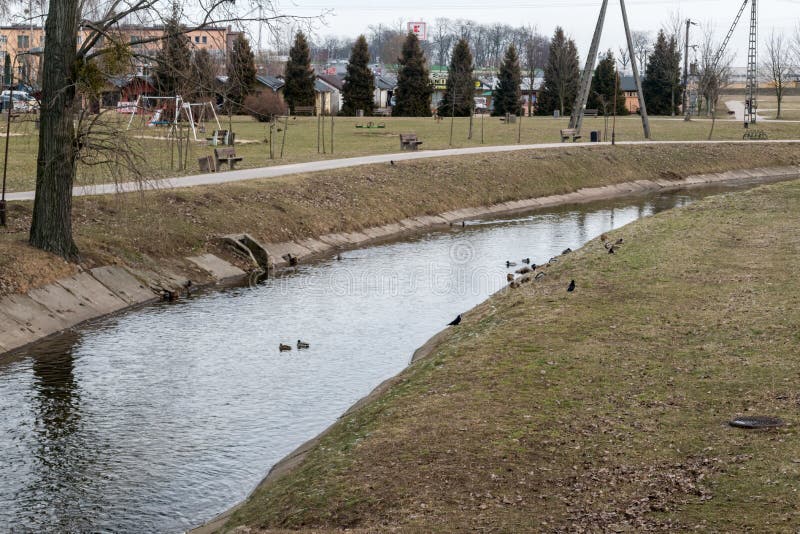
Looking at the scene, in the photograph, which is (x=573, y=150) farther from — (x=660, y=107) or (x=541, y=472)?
(x=660, y=107)

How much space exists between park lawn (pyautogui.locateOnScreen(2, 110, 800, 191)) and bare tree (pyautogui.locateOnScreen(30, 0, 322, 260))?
7.68 ft

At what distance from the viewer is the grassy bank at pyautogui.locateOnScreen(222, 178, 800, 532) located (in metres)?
10.3

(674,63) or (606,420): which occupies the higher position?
(674,63)

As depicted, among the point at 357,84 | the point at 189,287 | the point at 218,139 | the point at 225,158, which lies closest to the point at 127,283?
the point at 189,287

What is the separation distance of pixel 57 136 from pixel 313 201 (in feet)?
49.0

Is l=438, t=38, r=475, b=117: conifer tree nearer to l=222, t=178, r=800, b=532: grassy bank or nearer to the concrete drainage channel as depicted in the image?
the concrete drainage channel

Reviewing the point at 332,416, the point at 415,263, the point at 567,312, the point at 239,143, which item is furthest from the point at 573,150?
the point at 332,416

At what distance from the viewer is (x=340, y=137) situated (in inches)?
2625

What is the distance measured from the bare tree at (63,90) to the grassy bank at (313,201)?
2.95ft

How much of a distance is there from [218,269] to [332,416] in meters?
14.0

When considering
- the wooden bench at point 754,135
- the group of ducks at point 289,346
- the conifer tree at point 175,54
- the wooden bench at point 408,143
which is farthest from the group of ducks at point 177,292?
the wooden bench at point 754,135

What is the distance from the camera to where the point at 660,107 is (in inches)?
4471

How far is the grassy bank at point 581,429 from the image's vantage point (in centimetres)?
1030

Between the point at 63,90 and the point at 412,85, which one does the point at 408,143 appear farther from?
the point at 412,85
